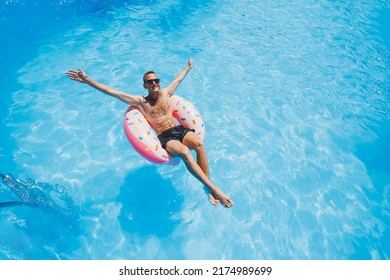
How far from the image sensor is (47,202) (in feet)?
14.4

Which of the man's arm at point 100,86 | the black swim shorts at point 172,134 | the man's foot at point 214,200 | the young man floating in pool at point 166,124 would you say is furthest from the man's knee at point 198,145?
the man's arm at point 100,86

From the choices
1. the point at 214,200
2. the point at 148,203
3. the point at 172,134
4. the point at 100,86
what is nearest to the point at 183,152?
the point at 172,134

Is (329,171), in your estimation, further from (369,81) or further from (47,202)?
(47,202)

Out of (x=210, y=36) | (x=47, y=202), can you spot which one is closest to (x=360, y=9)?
(x=210, y=36)

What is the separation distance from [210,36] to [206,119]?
11.0ft

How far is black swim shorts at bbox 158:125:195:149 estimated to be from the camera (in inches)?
159

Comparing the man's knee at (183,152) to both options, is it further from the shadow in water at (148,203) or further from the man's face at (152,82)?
the shadow in water at (148,203)

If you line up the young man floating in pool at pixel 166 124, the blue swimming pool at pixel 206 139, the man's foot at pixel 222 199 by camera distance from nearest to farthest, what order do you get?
the man's foot at pixel 222 199
the young man floating in pool at pixel 166 124
the blue swimming pool at pixel 206 139

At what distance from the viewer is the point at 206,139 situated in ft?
17.6

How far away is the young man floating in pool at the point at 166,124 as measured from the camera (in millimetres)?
3629

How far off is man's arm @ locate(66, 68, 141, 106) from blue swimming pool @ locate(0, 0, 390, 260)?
4.20 feet

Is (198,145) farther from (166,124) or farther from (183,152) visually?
(166,124)

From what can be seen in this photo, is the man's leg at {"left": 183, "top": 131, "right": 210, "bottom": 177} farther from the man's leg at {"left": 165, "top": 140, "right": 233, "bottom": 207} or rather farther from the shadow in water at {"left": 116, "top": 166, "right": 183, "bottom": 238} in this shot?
the shadow in water at {"left": 116, "top": 166, "right": 183, "bottom": 238}

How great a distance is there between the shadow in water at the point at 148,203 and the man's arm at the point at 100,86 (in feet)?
4.24
